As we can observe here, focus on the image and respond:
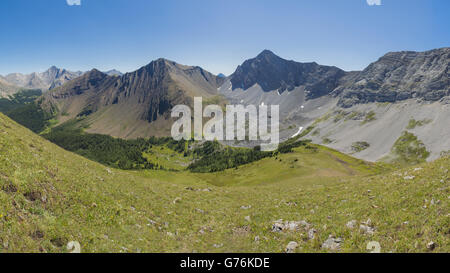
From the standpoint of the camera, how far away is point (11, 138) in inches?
762

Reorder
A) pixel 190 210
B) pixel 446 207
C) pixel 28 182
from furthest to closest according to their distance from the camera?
pixel 190 210 < pixel 28 182 < pixel 446 207

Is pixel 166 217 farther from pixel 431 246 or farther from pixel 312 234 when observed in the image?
pixel 431 246

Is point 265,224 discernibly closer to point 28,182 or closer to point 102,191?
point 102,191

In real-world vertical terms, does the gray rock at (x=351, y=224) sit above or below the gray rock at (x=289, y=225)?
above

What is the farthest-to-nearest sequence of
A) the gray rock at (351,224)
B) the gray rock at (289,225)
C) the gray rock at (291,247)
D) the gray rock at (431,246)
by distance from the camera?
the gray rock at (289,225), the gray rock at (351,224), the gray rock at (291,247), the gray rock at (431,246)

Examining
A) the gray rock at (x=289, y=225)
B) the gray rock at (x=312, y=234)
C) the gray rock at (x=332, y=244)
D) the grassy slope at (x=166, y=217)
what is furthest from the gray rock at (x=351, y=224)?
the gray rock at (x=289, y=225)

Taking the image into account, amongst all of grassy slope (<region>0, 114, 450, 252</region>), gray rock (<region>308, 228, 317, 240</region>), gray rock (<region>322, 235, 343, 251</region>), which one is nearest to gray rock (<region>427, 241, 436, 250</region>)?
grassy slope (<region>0, 114, 450, 252</region>)

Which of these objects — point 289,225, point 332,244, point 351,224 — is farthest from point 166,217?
point 351,224

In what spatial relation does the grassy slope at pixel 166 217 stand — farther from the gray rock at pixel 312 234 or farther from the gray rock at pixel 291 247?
the gray rock at pixel 291 247

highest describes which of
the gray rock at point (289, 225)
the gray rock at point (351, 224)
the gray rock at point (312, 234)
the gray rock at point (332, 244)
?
the gray rock at point (351, 224)
